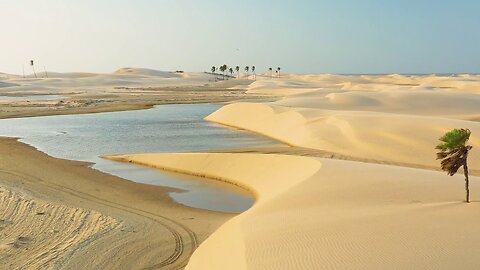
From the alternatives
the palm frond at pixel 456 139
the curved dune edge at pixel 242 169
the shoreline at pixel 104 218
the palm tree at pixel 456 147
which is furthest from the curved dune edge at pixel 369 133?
the shoreline at pixel 104 218

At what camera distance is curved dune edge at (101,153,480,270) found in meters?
10.2

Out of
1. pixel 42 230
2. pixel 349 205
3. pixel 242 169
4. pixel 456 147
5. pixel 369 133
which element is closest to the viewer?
pixel 456 147

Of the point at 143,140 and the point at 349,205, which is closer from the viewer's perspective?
the point at 349,205

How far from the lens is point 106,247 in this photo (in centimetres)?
1333

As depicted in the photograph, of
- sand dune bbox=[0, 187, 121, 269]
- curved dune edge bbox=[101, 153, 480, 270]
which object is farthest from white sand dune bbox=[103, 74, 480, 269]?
sand dune bbox=[0, 187, 121, 269]

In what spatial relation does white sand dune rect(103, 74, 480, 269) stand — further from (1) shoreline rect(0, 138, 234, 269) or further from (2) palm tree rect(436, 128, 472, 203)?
(1) shoreline rect(0, 138, 234, 269)

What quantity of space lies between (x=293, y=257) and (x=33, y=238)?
7.84 meters

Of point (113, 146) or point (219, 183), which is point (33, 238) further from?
point (113, 146)

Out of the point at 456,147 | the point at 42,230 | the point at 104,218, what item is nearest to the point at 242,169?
the point at 104,218

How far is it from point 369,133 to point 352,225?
68.0 feet

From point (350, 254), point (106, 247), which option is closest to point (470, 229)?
point (350, 254)

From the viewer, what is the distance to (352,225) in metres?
12.4

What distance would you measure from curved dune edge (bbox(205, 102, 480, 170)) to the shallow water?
2637 millimetres

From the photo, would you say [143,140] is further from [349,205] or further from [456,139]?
[456,139]
